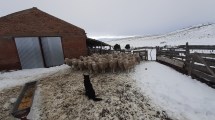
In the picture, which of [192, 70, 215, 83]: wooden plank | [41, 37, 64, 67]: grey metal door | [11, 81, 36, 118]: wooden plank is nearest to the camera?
[11, 81, 36, 118]: wooden plank

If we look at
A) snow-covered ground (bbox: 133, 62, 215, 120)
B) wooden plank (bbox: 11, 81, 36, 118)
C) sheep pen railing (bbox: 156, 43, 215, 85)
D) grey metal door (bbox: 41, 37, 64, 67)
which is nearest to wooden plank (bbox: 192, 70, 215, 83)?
sheep pen railing (bbox: 156, 43, 215, 85)

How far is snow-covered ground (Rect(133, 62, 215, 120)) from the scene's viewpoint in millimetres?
5673

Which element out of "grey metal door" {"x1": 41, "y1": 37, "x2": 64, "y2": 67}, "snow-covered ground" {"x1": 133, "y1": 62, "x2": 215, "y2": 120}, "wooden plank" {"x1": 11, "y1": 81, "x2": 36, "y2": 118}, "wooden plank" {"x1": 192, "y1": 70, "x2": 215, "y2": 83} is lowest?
"snow-covered ground" {"x1": 133, "y1": 62, "x2": 215, "y2": 120}

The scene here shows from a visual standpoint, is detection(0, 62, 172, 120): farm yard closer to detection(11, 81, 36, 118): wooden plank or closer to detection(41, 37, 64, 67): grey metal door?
detection(11, 81, 36, 118): wooden plank

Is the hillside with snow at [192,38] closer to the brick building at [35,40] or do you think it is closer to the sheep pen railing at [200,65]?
the sheep pen railing at [200,65]

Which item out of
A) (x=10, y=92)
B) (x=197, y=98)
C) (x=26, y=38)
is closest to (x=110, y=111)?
(x=197, y=98)

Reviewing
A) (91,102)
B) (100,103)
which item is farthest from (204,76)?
(91,102)

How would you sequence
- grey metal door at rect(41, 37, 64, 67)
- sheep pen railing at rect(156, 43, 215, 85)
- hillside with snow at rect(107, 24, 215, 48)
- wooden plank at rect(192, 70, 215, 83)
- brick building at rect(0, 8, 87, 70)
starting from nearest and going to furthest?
wooden plank at rect(192, 70, 215, 83) < sheep pen railing at rect(156, 43, 215, 85) < brick building at rect(0, 8, 87, 70) < grey metal door at rect(41, 37, 64, 67) < hillside with snow at rect(107, 24, 215, 48)

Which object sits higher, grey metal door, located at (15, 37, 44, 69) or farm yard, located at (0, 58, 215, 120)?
grey metal door, located at (15, 37, 44, 69)

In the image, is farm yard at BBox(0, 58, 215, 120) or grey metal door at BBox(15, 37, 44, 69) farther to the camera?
grey metal door at BBox(15, 37, 44, 69)

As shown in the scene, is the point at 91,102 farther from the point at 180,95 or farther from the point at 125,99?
the point at 180,95

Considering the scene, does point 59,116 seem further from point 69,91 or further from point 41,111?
point 69,91

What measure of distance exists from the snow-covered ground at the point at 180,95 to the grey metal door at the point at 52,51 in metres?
8.85

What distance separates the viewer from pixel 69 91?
746 centimetres
